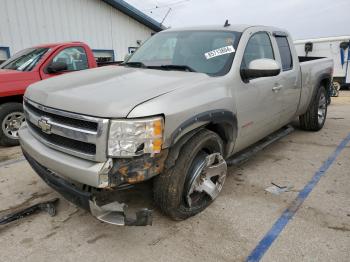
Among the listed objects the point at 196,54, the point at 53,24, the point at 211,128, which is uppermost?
the point at 53,24

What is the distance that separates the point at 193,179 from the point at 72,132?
3.69ft

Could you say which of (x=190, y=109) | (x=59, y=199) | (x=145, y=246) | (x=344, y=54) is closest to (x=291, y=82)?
(x=190, y=109)

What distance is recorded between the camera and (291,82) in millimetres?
4375

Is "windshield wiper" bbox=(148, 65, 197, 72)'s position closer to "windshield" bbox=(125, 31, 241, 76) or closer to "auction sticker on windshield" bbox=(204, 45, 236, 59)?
"windshield" bbox=(125, 31, 241, 76)

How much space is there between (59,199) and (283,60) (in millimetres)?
3501

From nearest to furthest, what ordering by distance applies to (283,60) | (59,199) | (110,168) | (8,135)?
(110,168)
(59,199)
(283,60)
(8,135)

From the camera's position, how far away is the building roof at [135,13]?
12.4m

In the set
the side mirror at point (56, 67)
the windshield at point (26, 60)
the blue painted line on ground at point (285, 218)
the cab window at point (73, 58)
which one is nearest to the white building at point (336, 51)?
the blue painted line on ground at point (285, 218)

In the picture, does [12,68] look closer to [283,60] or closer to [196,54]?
[196,54]

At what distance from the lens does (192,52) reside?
346cm

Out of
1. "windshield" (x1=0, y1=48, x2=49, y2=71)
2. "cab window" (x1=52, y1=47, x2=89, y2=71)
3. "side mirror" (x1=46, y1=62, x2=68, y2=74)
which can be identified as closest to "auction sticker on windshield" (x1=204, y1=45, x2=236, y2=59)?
"side mirror" (x1=46, y1=62, x2=68, y2=74)

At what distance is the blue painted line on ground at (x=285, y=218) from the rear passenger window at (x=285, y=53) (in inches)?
59.4

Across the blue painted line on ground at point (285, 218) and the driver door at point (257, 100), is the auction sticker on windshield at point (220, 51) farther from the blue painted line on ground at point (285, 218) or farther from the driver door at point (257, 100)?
the blue painted line on ground at point (285, 218)

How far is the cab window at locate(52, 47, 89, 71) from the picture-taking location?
5.84 metres
